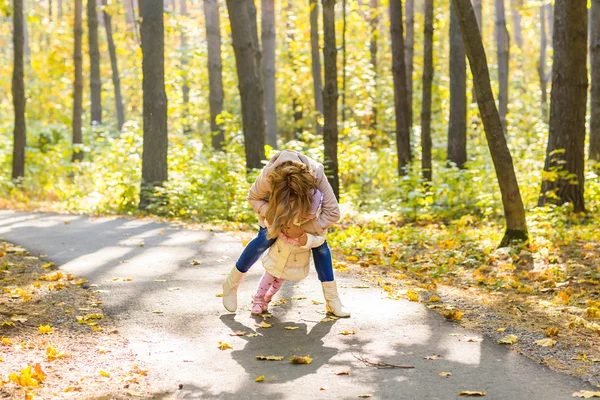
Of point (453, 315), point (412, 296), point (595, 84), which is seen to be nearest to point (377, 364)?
point (453, 315)

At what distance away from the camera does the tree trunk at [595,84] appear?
14602 mm

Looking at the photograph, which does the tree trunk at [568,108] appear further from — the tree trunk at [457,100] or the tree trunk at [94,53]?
the tree trunk at [94,53]

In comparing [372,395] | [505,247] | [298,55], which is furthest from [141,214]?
[298,55]

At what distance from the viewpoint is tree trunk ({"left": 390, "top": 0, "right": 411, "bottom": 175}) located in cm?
1628

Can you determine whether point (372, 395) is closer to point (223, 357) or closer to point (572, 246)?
point (223, 357)

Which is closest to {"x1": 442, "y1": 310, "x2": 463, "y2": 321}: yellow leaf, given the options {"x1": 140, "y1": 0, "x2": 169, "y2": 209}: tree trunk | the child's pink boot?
the child's pink boot

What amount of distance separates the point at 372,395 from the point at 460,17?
605 centimetres

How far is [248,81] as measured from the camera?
A: 15609mm

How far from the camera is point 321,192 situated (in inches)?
240

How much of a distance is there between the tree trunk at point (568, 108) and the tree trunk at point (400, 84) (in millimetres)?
4239

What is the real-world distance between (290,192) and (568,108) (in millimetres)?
7430

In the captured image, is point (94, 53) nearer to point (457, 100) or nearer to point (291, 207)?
point (457, 100)

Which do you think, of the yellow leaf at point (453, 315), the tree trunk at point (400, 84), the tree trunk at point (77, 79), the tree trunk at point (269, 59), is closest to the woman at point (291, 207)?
the yellow leaf at point (453, 315)

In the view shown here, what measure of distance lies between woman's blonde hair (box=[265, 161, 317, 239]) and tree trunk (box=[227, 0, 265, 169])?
9.93 m
